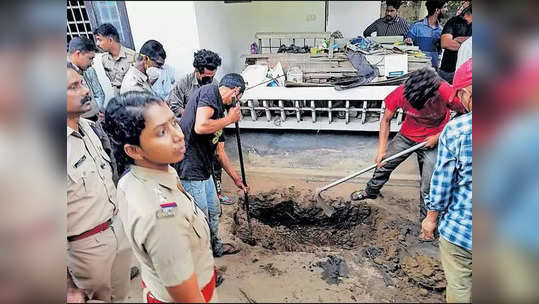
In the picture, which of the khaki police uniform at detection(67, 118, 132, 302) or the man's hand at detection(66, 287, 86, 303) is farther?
the khaki police uniform at detection(67, 118, 132, 302)

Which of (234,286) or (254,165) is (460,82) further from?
(254,165)

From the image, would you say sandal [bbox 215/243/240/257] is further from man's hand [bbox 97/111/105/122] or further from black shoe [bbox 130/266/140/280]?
man's hand [bbox 97/111/105/122]

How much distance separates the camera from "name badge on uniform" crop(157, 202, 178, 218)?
2.16 ft

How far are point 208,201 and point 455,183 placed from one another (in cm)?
105

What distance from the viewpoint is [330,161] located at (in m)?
2.35

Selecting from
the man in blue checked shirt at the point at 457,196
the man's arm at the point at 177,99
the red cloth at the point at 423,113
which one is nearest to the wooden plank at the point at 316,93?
the red cloth at the point at 423,113

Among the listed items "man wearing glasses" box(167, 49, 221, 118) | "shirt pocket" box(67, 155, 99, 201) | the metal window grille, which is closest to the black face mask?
"man wearing glasses" box(167, 49, 221, 118)

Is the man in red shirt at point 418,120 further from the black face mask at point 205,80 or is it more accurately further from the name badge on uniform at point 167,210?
the name badge on uniform at point 167,210

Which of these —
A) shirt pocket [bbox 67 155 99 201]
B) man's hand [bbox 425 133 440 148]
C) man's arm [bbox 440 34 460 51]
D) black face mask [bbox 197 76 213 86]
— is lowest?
man's hand [bbox 425 133 440 148]

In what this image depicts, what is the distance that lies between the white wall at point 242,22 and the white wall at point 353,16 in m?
0.07

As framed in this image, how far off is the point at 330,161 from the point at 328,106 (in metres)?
0.91
